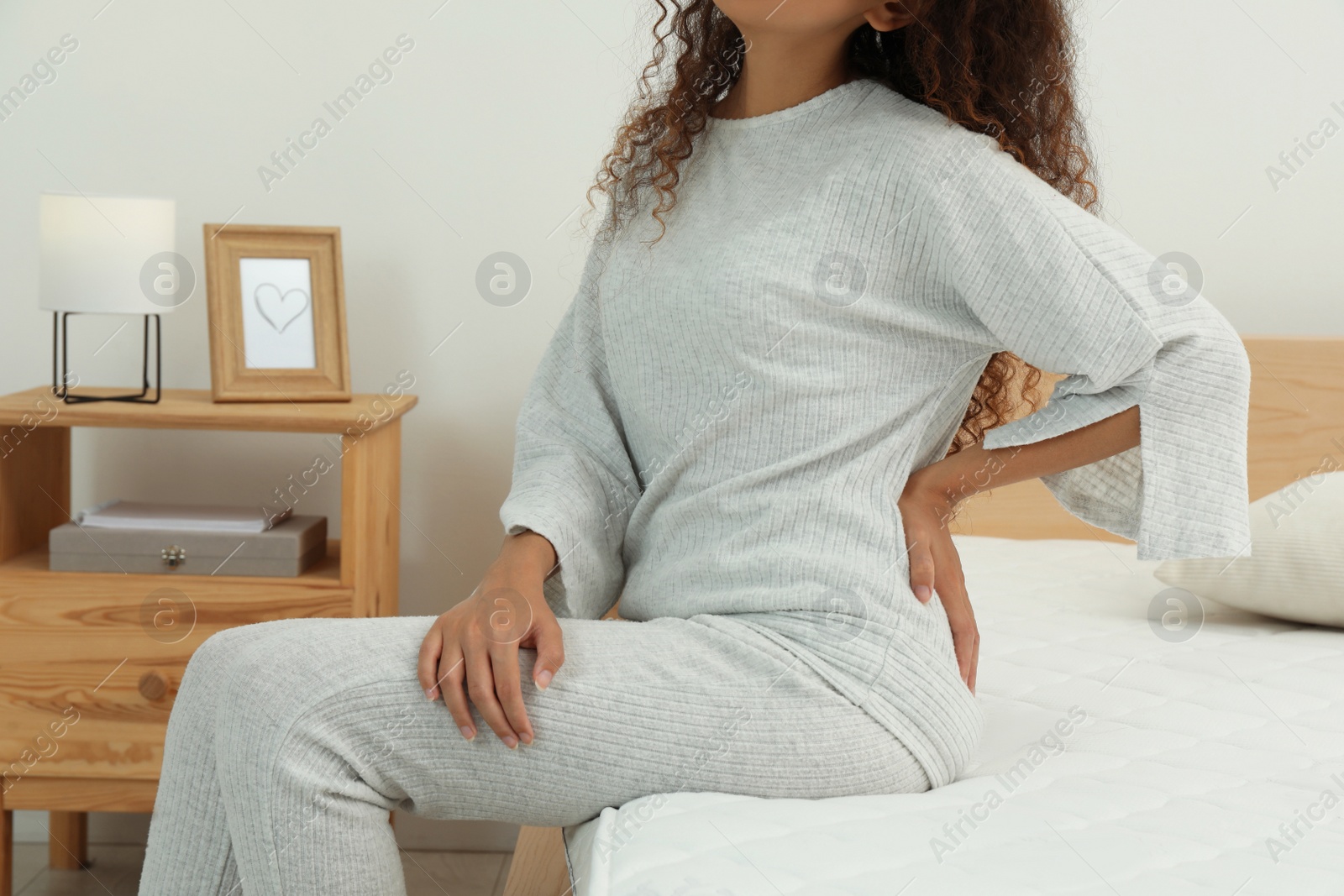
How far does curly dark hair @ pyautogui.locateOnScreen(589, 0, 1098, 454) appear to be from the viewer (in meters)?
0.89

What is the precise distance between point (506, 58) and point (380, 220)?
325 mm

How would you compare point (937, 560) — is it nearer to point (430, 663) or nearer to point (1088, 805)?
point (1088, 805)

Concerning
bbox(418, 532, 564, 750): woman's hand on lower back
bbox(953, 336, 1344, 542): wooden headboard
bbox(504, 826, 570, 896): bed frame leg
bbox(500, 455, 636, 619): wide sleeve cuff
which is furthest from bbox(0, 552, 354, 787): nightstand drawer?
bbox(953, 336, 1344, 542): wooden headboard

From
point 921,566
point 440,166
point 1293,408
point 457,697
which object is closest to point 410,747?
point 457,697

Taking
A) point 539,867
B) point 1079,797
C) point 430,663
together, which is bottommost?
point 539,867

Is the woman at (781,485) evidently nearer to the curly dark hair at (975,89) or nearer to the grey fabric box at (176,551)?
the curly dark hair at (975,89)

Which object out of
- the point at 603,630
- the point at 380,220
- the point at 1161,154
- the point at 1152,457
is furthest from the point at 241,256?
the point at 1161,154

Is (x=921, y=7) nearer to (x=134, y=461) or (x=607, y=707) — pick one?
(x=607, y=707)

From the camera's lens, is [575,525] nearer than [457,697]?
No

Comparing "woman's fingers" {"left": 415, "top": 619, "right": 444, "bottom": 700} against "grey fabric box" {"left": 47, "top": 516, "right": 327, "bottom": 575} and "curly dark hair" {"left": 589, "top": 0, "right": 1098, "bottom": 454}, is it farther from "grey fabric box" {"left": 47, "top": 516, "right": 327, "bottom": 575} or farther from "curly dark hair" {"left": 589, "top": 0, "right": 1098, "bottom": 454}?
"grey fabric box" {"left": 47, "top": 516, "right": 327, "bottom": 575}

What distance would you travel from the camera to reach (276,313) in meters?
1.62

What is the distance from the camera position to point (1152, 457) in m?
0.84

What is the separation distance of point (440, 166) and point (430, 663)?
4.03ft

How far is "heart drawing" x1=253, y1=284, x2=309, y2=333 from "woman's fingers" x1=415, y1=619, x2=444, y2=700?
3.23 ft
